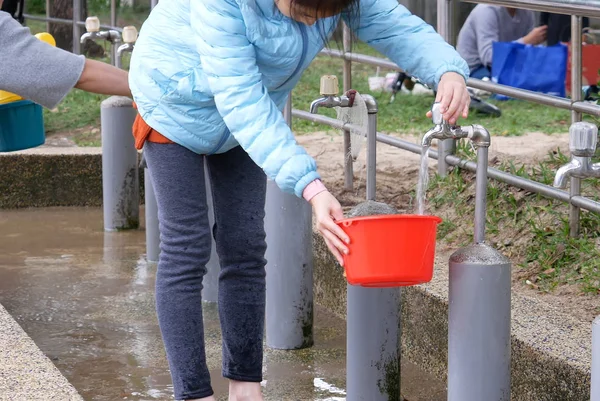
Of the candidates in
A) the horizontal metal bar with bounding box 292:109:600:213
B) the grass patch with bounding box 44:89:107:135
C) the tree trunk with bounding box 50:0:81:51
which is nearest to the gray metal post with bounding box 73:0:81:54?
the grass patch with bounding box 44:89:107:135

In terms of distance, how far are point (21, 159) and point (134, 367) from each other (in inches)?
97.3

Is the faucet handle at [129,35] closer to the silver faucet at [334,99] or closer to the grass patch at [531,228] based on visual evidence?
the grass patch at [531,228]

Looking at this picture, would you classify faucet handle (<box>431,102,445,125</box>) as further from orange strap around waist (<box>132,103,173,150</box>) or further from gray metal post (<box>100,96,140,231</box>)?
gray metal post (<box>100,96,140,231</box>)

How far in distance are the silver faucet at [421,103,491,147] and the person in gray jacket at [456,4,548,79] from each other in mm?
6650

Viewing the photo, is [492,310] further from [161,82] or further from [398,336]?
[161,82]

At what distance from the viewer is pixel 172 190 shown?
8.13 feet

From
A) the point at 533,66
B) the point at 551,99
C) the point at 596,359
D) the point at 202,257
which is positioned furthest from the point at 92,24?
the point at 533,66

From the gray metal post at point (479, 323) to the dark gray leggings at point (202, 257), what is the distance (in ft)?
1.71

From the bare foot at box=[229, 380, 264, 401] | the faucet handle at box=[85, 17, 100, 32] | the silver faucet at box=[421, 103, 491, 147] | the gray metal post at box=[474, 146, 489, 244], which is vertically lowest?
the bare foot at box=[229, 380, 264, 401]

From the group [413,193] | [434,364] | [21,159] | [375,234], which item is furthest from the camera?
[21,159]

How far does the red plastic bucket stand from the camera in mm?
2117

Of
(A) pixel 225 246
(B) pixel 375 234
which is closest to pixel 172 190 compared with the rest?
(A) pixel 225 246

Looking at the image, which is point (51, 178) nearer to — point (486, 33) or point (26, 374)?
point (26, 374)

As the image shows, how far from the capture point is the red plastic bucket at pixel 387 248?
212cm
